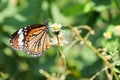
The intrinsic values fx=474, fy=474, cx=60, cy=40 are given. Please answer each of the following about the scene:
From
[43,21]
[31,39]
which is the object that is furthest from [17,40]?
[43,21]

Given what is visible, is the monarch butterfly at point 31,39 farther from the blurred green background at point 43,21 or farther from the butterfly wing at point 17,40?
the blurred green background at point 43,21

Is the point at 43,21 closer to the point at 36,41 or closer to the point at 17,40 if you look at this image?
the point at 36,41

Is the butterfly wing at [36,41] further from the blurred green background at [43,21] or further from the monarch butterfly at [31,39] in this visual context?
the blurred green background at [43,21]

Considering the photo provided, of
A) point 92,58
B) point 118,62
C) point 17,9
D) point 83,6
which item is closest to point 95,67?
point 92,58

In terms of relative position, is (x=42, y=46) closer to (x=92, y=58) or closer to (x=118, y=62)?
(x=118, y=62)

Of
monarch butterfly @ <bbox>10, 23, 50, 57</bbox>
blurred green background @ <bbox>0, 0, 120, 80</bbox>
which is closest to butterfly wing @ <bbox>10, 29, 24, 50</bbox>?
monarch butterfly @ <bbox>10, 23, 50, 57</bbox>

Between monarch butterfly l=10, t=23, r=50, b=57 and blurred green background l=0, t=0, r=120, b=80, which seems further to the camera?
blurred green background l=0, t=0, r=120, b=80

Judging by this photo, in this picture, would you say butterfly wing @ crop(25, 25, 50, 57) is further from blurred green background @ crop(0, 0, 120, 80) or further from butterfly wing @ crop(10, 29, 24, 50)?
blurred green background @ crop(0, 0, 120, 80)

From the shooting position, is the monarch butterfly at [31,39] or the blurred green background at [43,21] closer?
the monarch butterfly at [31,39]

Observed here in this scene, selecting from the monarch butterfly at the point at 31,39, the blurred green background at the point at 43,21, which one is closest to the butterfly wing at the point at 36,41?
the monarch butterfly at the point at 31,39
